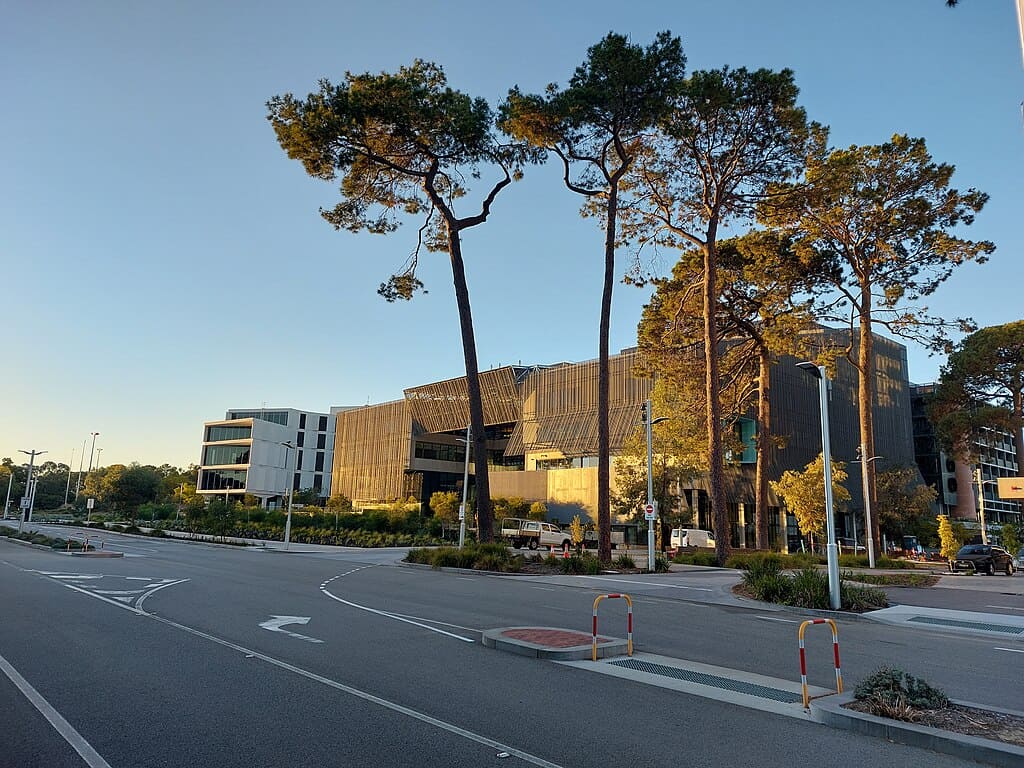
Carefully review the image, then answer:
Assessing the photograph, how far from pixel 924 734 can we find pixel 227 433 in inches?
3892

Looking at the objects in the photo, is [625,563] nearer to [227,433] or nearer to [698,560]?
[698,560]

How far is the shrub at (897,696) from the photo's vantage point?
6633 millimetres

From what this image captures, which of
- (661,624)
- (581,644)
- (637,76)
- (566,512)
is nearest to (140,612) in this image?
(581,644)

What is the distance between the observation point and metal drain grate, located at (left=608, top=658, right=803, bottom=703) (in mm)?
7656

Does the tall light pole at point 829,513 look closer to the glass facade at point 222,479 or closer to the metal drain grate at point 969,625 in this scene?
the metal drain grate at point 969,625

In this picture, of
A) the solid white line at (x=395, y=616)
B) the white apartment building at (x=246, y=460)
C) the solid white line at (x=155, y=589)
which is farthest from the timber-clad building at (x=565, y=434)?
the solid white line at (x=395, y=616)

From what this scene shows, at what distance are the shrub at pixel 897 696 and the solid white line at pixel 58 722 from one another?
6751 millimetres

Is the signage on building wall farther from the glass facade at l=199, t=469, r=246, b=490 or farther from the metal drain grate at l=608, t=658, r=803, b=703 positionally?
the glass facade at l=199, t=469, r=246, b=490

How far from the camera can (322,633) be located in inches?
443

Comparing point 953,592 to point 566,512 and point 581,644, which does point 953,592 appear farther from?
point 566,512

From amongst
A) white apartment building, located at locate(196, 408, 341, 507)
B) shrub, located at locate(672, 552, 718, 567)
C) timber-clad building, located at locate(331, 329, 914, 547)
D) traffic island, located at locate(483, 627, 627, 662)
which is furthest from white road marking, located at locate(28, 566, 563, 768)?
white apartment building, located at locate(196, 408, 341, 507)

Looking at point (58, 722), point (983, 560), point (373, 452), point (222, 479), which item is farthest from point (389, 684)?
point (222, 479)

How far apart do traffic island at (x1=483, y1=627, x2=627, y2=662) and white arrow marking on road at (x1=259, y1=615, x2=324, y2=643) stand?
274cm

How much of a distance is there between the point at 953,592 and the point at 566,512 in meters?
42.9
